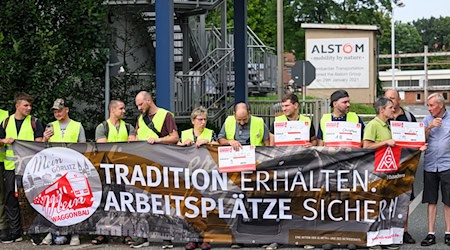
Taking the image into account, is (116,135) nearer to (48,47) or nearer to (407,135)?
(407,135)

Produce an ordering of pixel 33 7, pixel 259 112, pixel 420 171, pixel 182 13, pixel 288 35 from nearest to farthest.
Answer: pixel 33 7 → pixel 420 171 → pixel 182 13 → pixel 259 112 → pixel 288 35

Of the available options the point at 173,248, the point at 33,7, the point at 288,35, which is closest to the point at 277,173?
the point at 173,248

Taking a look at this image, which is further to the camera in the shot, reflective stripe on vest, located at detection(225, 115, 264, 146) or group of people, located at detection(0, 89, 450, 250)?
reflective stripe on vest, located at detection(225, 115, 264, 146)

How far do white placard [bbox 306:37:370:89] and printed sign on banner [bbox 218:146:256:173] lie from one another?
41468 millimetres

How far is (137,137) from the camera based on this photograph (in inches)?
408

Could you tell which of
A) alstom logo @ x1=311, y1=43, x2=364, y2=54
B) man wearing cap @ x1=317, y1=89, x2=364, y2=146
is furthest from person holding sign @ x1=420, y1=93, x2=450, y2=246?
alstom logo @ x1=311, y1=43, x2=364, y2=54

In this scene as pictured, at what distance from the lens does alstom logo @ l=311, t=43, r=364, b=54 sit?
51.4 meters

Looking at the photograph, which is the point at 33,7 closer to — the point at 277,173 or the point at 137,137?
the point at 137,137

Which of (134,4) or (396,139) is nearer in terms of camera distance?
(396,139)

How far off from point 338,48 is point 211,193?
43.4 metres

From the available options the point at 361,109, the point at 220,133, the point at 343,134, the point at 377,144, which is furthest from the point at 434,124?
→ the point at 361,109

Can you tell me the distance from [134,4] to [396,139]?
13247 mm

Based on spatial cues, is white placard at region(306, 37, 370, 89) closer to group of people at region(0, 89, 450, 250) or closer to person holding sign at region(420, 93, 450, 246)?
group of people at region(0, 89, 450, 250)

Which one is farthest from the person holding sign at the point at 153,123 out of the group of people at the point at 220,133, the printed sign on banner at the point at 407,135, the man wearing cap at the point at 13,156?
the printed sign on banner at the point at 407,135
